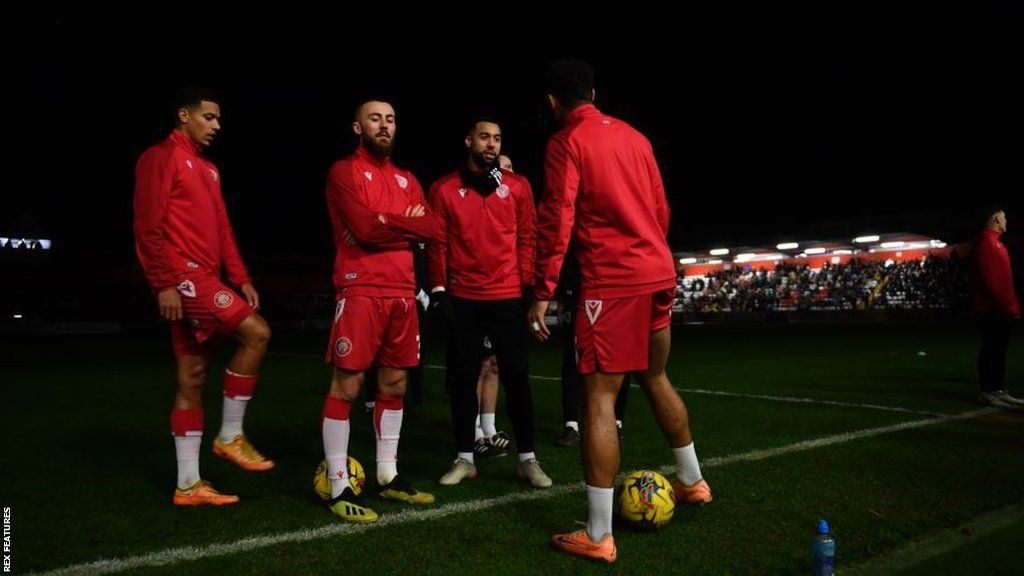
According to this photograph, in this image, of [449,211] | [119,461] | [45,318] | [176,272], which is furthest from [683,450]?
[45,318]

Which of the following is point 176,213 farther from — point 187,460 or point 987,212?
point 987,212

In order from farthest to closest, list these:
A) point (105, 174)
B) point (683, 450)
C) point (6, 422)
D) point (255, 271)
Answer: point (255, 271) → point (105, 174) → point (6, 422) → point (683, 450)

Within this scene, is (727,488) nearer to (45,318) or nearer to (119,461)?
(119,461)

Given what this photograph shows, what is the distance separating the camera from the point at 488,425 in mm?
6082

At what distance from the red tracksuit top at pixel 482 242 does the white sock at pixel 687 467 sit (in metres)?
1.68

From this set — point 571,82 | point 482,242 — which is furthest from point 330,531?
point 571,82

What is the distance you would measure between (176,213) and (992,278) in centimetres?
810

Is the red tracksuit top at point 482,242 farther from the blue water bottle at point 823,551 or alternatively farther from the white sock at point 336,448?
the blue water bottle at point 823,551

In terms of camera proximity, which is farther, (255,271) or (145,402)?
(255,271)

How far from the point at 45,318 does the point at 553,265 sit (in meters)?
44.1

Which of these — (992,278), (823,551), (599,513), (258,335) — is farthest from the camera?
(992,278)

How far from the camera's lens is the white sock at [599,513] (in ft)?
11.1

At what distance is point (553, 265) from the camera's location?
3.51m

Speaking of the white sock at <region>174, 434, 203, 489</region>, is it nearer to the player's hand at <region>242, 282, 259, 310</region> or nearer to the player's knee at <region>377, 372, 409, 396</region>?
the player's hand at <region>242, 282, 259, 310</region>
